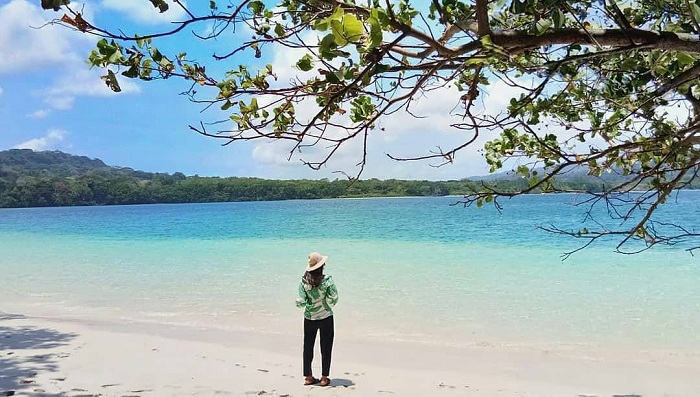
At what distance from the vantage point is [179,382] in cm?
525

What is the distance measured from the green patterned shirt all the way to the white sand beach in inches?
27.2

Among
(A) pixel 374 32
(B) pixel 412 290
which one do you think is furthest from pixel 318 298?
(B) pixel 412 290

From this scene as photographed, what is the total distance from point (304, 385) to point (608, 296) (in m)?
8.57

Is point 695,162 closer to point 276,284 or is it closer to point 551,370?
point 551,370

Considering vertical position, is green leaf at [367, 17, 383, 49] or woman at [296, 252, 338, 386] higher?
green leaf at [367, 17, 383, 49]

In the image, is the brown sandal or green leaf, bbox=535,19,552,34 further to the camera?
the brown sandal

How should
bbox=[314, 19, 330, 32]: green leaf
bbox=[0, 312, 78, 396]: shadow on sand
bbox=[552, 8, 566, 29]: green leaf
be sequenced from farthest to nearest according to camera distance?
1. bbox=[0, 312, 78, 396]: shadow on sand
2. bbox=[552, 8, 566, 29]: green leaf
3. bbox=[314, 19, 330, 32]: green leaf

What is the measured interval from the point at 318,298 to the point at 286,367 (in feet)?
5.19

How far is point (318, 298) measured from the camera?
16.5 feet

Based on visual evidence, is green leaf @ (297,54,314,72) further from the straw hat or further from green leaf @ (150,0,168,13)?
the straw hat

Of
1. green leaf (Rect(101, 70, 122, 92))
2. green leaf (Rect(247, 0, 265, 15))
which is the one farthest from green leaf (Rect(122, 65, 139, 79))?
green leaf (Rect(247, 0, 265, 15))

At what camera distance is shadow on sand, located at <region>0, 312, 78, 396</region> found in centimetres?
491

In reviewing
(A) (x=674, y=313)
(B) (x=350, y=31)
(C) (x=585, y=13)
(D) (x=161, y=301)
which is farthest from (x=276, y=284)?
(B) (x=350, y=31)

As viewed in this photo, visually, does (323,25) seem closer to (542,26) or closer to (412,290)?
(542,26)
